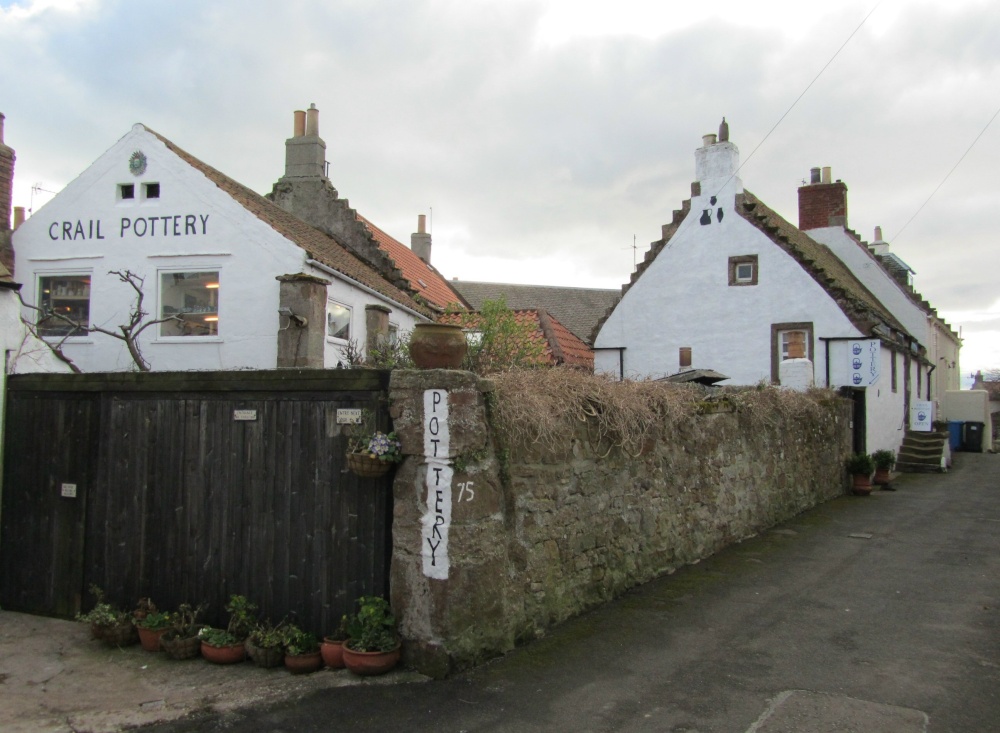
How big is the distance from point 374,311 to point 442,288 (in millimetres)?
8702

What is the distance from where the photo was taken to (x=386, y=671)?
597cm

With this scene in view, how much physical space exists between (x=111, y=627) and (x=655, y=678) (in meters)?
4.70

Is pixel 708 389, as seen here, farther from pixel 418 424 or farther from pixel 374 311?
pixel 374 311

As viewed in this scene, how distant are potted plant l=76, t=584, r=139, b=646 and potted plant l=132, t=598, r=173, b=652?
0.25 ft

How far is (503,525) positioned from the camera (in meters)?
6.35

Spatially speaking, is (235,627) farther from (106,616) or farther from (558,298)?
(558,298)

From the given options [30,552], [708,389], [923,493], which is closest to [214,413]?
[30,552]

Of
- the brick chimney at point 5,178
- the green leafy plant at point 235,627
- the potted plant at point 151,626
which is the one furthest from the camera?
the brick chimney at point 5,178

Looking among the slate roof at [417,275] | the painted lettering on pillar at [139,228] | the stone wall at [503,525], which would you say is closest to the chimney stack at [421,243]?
→ the slate roof at [417,275]

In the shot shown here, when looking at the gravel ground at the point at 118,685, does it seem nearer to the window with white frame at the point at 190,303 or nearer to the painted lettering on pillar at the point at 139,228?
the window with white frame at the point at 190,303

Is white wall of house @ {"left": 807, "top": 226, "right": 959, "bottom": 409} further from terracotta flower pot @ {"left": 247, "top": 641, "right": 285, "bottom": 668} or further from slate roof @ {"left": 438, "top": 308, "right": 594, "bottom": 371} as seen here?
terracotta flower pot @ {"left": 247, "top": 641, "right": 285, "bottom": 668}

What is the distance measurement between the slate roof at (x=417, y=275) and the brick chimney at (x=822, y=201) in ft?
43.8

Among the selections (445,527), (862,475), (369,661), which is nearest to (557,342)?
(862,475)

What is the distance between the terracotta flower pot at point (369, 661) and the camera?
19.3 ft
